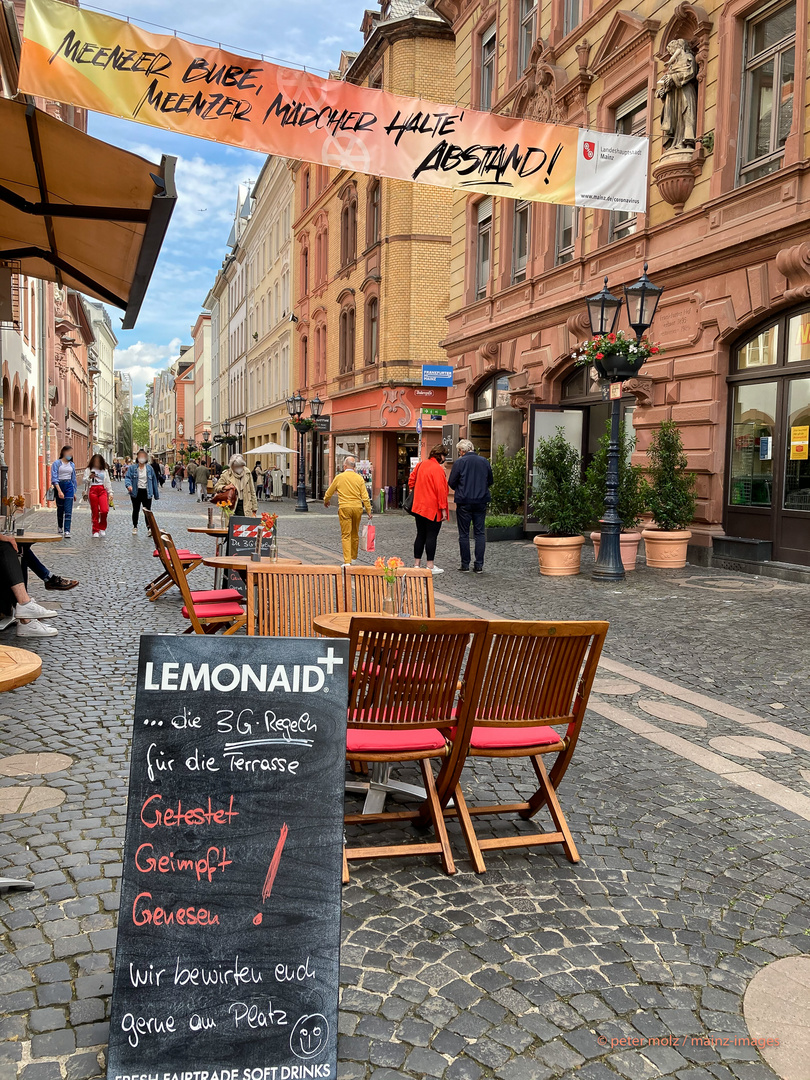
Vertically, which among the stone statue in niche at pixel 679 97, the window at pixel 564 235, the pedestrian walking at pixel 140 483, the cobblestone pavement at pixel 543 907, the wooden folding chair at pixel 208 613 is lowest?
the cobblestone pavement at pixel 543 907

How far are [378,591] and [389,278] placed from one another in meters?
27.5

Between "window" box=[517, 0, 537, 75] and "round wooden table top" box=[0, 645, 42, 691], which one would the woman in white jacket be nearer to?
"window" box=[517, 0, 537, 75]

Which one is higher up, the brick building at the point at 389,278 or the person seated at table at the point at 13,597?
the brick building at the point at 389,278

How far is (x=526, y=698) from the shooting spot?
3.46 m

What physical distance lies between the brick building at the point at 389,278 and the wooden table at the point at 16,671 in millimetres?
25642

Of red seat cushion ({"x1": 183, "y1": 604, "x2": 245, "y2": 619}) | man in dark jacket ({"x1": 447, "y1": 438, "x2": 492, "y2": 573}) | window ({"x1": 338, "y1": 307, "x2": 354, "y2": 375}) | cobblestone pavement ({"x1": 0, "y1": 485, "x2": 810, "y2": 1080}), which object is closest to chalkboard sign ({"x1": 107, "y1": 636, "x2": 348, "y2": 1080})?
cobblestone pavement ({"x1": 0, "y1": 485, "x2": 810, "y2": 1080})

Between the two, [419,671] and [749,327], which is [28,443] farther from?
[419,671]

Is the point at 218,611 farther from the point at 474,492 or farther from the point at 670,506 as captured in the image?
the point at 670,506

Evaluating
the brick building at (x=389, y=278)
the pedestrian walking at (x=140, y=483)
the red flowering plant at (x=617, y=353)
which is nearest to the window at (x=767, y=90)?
the red flowering plant at (x=617, y=353)

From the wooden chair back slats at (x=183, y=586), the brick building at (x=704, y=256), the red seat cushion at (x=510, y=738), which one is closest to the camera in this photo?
the red seat cushion at (x=510, y=738)

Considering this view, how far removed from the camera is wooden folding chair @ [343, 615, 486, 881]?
319cm

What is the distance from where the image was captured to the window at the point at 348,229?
34.9 metres

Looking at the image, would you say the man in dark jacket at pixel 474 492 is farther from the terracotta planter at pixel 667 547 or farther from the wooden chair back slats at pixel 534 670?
the wooden chair back slats at pixel 534 670

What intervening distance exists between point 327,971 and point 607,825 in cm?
205
